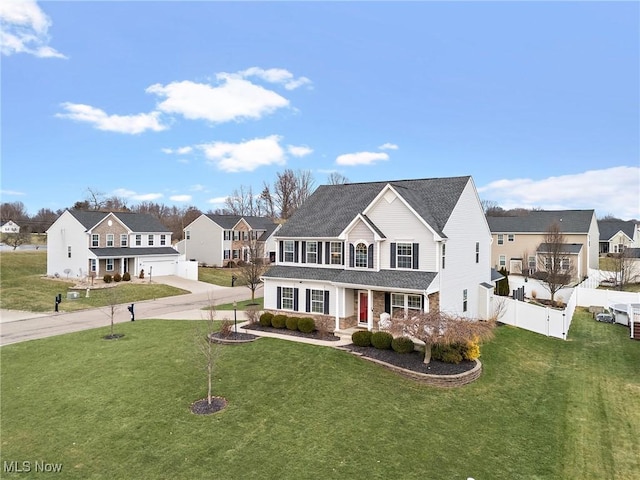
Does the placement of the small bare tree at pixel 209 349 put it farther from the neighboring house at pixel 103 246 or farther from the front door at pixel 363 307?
the neighboring house at pixel 103 246

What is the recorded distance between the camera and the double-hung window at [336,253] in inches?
928

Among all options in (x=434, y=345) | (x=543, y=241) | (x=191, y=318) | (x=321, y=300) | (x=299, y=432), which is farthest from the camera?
(x=543, y=241)

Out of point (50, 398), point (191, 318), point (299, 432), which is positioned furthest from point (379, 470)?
point (191, 318)

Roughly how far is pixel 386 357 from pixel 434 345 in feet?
7.30

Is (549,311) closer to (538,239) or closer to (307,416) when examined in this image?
(307,416)

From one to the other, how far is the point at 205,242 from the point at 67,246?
17.9m

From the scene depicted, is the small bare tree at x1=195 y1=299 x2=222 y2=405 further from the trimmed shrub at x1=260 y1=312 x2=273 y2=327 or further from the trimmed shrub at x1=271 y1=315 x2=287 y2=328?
the trimmed shrub at x1=271 y1=315 x2=287 y2=328

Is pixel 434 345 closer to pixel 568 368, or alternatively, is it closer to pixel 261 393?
pixel 568 368

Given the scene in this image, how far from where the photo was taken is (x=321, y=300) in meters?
23.0

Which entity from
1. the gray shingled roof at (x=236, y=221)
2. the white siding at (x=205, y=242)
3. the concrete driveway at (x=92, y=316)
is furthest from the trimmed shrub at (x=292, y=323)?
the gray shingled roof at (x=236, y=221)

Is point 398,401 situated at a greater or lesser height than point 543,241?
lesser

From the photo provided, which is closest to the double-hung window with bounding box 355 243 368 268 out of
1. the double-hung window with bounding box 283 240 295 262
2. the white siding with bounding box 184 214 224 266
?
the double-hung window with bounding box 283 240 295 262

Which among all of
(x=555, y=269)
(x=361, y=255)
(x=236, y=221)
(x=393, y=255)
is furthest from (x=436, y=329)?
(x=236, y=221)

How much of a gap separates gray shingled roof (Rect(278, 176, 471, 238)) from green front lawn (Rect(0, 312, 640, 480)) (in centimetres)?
775
